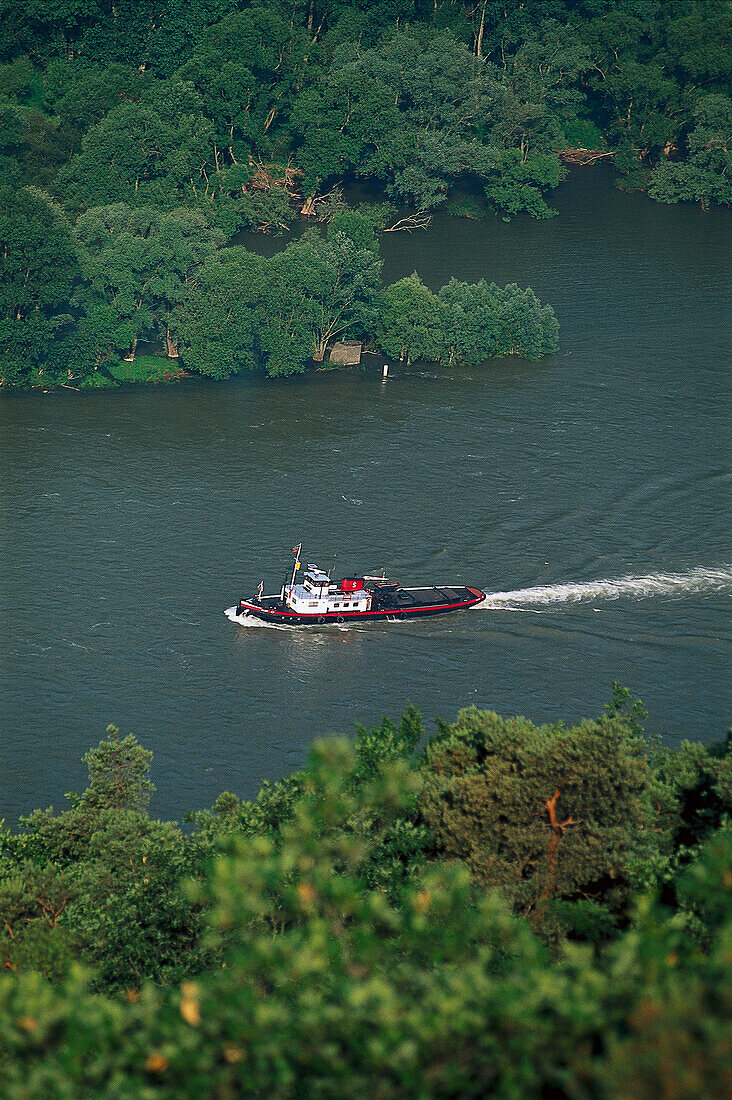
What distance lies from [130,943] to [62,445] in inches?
2330

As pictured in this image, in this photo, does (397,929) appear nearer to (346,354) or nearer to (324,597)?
(324,597)

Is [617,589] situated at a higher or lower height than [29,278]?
lower

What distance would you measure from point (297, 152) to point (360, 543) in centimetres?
6402

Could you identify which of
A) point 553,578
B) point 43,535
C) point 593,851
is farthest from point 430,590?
point 593,851

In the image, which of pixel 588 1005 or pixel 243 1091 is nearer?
pixel 588 1005

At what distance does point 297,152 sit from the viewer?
413 feet

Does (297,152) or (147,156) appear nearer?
(147,156)

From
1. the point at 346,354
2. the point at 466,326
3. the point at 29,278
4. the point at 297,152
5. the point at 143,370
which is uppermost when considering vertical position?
the point at 297,152

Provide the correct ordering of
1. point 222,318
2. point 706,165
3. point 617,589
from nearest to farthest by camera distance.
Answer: point 617,589, point 222,318, point 706,165

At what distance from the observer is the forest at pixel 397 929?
1584 centimetres

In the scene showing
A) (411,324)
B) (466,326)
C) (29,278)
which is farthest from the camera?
(411,324)

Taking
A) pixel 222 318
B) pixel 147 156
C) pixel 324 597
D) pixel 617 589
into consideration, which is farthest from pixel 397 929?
→ pixel 147 156

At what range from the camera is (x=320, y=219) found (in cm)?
12456

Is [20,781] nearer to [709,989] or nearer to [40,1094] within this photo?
[40,1094]
